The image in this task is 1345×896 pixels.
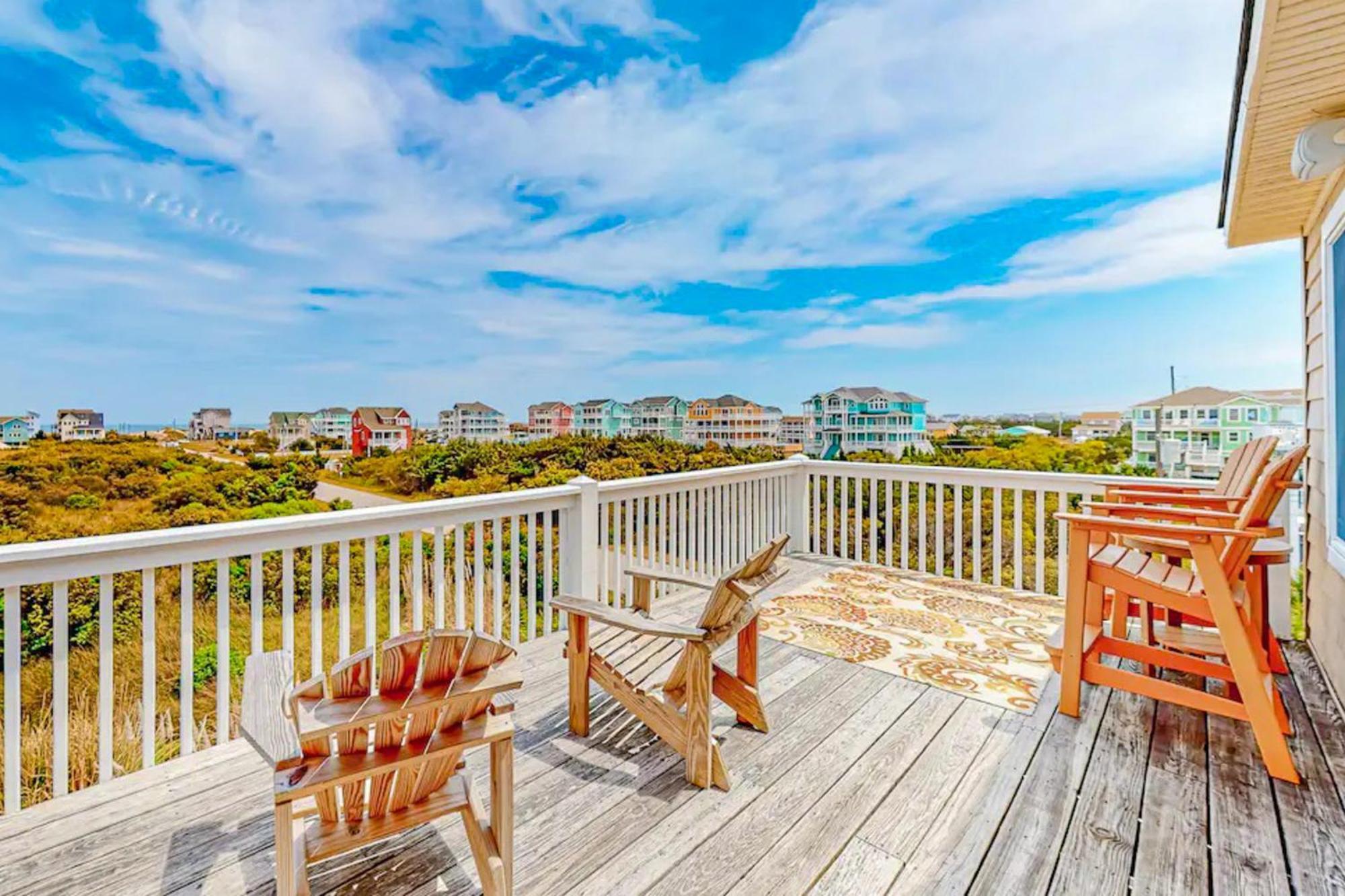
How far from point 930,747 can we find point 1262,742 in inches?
43.8

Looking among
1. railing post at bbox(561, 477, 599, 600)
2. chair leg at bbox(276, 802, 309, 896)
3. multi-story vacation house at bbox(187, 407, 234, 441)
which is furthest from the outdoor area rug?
multi-story vacation house at bbox(187, 407, 234, 441)

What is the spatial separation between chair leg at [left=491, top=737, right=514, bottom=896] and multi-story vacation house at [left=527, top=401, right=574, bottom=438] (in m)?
5.77

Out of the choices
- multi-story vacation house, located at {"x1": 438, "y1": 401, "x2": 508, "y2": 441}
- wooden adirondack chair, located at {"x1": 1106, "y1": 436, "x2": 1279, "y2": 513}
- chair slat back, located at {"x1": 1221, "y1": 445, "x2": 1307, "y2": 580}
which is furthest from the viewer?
multi-story vacation house, located at {"x1": 438, "y1": 401, "x2": 508, "y2": 441}

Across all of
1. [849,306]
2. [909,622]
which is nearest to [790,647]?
[909,622]

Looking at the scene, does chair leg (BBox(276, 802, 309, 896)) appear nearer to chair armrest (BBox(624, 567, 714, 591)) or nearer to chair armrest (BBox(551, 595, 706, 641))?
chair armrest (BBox(551, 595, 706, 641))

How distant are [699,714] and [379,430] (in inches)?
238

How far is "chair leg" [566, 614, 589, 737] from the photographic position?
7.68 feet

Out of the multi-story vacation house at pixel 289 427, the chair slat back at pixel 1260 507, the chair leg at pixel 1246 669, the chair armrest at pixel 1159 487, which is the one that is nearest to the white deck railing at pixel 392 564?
the chair armrest at pixel 1159 487

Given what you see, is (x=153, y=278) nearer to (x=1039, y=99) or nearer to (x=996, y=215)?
(x=1039, y=99)

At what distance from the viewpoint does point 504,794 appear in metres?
1.52

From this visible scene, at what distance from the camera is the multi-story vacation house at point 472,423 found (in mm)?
6840

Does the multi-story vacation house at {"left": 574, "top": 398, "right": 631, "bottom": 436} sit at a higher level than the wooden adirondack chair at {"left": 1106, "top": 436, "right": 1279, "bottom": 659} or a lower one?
higher

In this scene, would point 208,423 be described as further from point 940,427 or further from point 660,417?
point 940,427

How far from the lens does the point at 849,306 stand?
11750mm
